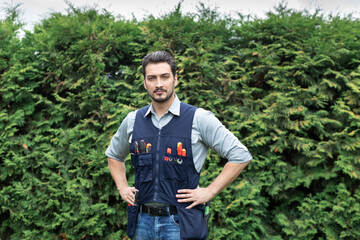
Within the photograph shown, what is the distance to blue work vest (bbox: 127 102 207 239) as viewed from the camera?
2396 mm

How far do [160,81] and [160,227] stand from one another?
1.08 metres

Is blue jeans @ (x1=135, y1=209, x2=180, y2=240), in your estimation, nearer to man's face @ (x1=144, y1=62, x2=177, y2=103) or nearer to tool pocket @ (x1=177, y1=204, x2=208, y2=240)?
tool pocket @ (x1=177, y1=204, x2=208, y2=240)

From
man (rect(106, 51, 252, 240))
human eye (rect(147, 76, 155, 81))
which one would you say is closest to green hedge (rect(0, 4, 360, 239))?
man (rect(106, 51, 252, 240))

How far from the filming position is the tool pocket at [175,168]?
2.42 metres

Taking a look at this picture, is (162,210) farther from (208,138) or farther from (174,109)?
(174,109)

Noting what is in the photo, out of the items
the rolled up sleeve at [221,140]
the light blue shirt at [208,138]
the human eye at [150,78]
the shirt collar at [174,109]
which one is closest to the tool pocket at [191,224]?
the light blue shirt at [208,138]

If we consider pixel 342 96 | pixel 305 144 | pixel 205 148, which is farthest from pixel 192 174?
pixel 342 96

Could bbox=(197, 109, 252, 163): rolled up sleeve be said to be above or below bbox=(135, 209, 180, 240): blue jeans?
above

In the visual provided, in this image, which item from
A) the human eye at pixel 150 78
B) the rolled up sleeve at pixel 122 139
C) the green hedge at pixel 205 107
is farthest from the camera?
the green hedge at pixel 205 107

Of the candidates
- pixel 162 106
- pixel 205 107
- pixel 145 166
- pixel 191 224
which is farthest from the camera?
pixel 205 107

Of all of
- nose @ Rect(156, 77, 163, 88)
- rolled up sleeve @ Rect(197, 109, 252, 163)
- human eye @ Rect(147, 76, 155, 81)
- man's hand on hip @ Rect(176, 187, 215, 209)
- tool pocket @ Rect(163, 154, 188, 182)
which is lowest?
man's hand on hip @ Rect(176, 187, 215, 209)

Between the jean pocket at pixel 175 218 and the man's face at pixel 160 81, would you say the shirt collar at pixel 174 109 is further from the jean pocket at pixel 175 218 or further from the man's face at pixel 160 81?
the jean pocket at pixel 175 218

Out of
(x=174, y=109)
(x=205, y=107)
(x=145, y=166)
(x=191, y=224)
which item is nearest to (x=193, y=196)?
(x=191, y=224)

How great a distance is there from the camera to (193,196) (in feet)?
7.90
